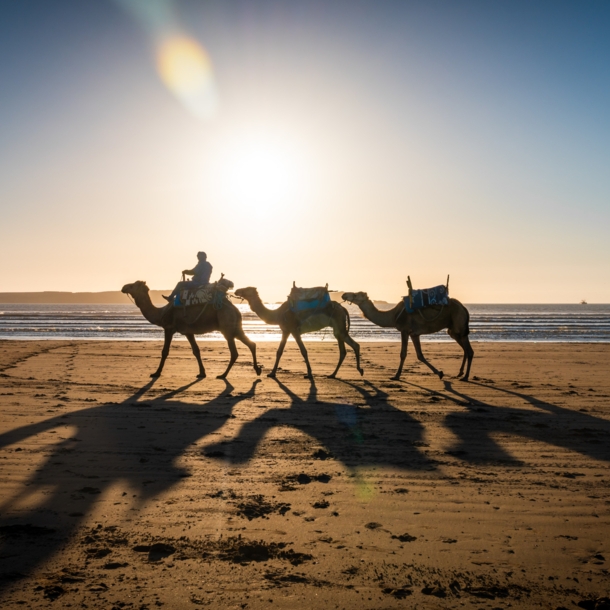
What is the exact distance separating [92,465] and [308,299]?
8645 millimetres

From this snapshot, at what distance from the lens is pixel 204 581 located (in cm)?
Result: 366

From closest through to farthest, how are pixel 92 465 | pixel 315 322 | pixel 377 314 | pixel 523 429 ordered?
pixel 92 465 → pixel 523 429 → pixel 315 322 → pixel 377 314

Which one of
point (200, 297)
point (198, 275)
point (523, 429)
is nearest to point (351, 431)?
point (523, 429)

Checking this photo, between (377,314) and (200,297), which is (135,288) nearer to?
(200,297)

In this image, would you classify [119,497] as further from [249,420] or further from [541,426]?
[541,426]

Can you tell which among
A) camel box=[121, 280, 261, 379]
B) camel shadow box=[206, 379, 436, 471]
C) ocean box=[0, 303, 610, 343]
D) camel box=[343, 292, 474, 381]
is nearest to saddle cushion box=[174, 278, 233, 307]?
camel box=[121, 280, 261, 379]

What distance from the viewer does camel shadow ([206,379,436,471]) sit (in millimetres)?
6566

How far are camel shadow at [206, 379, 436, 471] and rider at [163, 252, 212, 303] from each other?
4727 mm

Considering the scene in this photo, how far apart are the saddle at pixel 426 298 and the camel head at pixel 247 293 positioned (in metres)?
3.91

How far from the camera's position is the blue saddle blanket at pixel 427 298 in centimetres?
1379

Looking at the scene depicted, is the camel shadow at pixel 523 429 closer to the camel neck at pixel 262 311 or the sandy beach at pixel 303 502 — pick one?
the sandy beach at pixel 303 502

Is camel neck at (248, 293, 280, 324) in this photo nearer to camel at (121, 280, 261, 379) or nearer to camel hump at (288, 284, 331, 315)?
camel at (121, 280, 261, 379)

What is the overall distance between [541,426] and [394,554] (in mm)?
5173

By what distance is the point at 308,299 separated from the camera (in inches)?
561
